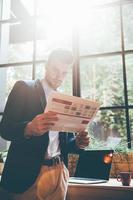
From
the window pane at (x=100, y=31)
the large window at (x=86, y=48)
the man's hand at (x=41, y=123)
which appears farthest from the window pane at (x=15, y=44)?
the man's hand at (x=41, y=123)

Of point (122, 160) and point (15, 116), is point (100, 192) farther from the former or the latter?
point (15, 116)

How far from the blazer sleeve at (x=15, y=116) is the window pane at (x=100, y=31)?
1399mm

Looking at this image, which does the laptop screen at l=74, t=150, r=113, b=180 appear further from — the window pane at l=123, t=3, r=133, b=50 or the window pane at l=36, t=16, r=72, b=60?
the window pane at l=36, t=16, r=72, b=60

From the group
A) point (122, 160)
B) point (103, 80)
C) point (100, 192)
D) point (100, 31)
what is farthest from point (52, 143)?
point (100, 31)

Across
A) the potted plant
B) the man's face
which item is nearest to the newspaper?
the man's face

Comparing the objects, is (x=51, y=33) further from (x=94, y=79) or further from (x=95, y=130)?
(x=95, y=130)

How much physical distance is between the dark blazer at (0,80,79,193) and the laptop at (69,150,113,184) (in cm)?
63

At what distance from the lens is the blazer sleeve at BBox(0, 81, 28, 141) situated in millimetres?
1306

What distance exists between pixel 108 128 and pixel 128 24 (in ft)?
3.33

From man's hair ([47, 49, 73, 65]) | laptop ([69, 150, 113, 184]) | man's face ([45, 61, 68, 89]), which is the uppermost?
man's hair ([47, 49, 73, 65])

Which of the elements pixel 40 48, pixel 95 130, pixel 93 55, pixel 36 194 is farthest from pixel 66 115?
pixel 40 48

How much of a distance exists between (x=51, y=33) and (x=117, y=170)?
1551 millimetres

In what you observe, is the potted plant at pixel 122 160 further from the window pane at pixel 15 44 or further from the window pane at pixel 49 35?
the window pane at pixel 15 44

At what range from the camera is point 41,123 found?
47.9 inches
